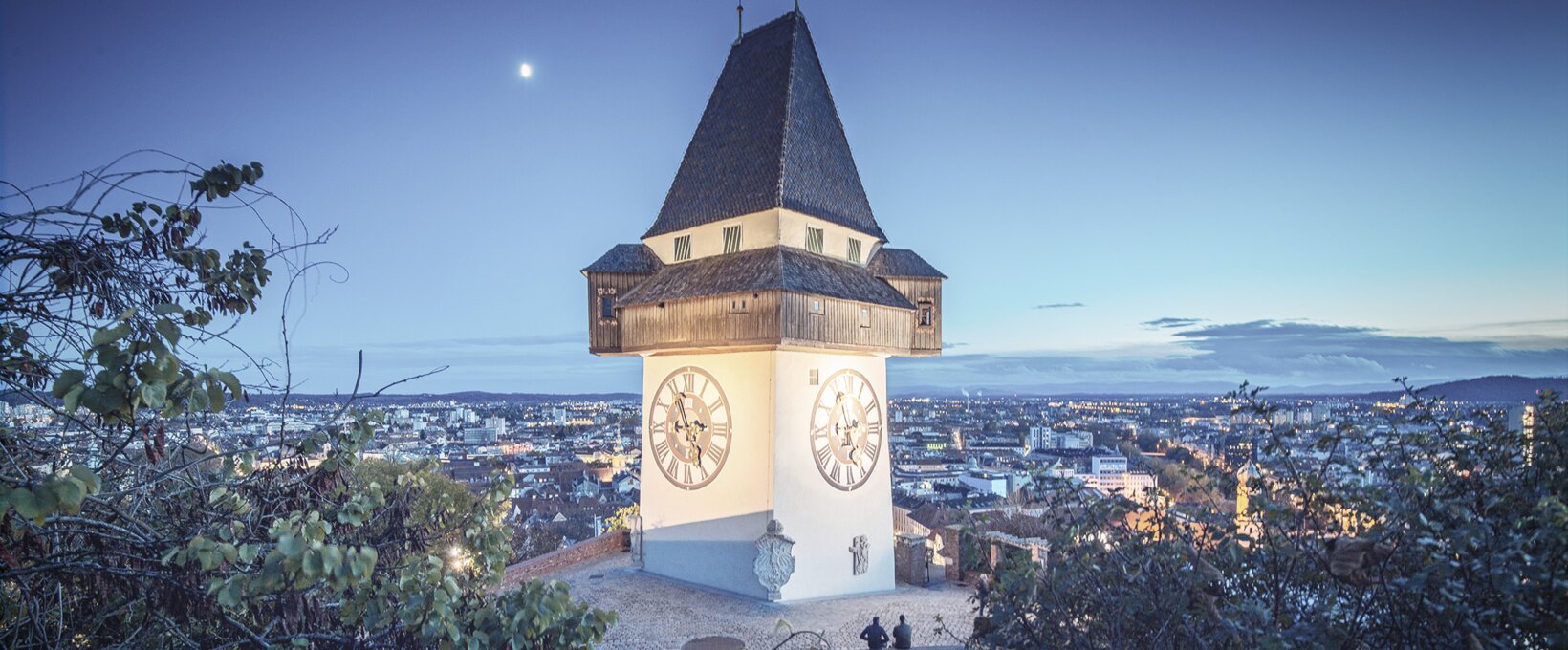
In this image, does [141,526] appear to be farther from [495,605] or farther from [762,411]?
[762,411]

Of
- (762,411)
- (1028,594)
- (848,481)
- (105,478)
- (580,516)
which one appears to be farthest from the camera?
(580,516)

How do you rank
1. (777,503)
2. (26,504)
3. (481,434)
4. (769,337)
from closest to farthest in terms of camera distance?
1. (26,504)
2. (769,337)
3. (777,503)
4. (481,434)

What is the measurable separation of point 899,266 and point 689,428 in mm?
5066

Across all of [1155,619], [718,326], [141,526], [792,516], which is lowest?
[792,516]

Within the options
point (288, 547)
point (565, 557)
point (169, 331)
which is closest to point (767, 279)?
point (565, 557)

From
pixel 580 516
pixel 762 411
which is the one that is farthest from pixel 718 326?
pixel 580 516

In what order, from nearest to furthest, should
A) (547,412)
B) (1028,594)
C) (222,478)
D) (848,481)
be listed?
(222,478), (1028,594), (848,481), (547,412)

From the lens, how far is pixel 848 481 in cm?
1280

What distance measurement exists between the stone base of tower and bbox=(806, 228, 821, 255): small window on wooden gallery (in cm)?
195

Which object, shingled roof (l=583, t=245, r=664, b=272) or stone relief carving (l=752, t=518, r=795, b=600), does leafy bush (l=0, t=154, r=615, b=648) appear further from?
shingled roof (l=583, t=245, r=664, b=272)

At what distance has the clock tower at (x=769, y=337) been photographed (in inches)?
468

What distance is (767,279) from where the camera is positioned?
11422mm

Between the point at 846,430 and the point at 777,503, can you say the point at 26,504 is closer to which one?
the point at 777,503

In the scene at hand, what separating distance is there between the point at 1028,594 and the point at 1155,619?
700 mm
